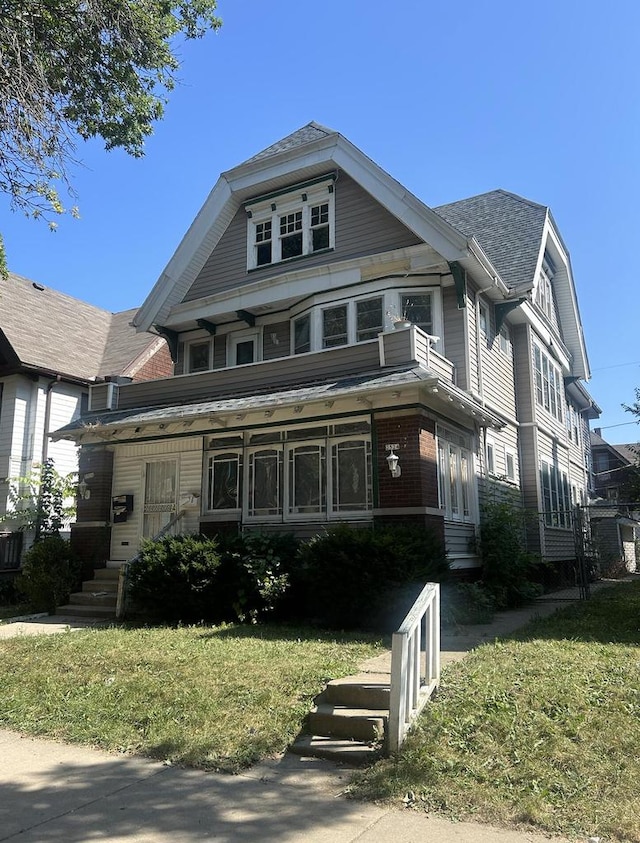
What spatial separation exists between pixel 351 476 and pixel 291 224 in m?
7.10

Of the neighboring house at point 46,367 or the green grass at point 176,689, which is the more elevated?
the neighboring house at point 46,367

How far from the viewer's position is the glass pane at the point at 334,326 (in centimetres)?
1507

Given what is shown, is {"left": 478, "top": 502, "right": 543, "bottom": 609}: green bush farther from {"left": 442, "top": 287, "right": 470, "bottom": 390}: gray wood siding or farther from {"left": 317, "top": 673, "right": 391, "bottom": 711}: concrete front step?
{"left": 317, "top": 673, "right": 391, "bottom": 711}: concrete front step

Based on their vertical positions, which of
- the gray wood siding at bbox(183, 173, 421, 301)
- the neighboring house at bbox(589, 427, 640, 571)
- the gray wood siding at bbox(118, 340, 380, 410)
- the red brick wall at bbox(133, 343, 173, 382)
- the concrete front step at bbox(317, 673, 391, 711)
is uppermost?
the gray wood siding at bbox(183, 173, 421, 301)

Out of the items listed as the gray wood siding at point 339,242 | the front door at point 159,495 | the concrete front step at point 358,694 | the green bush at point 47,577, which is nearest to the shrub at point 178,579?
the green bush at point 47,577

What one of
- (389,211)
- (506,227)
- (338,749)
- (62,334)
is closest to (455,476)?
(389,211)

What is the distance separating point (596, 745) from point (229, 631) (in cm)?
632

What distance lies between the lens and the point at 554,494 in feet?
63.8

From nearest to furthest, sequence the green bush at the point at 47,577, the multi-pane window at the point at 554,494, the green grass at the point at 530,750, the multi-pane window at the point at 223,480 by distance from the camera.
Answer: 1. the green grass at the point at 530,750
2. the green bush at the point at 47,577
3. the multi-pane window at the point at 223,480
4. the multi-pane window at the point at 554,494

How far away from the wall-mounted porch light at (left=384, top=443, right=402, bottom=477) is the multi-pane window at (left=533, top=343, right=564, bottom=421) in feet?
25.7

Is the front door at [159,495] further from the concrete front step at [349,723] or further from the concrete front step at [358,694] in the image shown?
the concrete front step at [349,723]

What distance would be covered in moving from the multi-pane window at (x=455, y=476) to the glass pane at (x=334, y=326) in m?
3.42

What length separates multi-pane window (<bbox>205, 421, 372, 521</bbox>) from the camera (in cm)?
1278

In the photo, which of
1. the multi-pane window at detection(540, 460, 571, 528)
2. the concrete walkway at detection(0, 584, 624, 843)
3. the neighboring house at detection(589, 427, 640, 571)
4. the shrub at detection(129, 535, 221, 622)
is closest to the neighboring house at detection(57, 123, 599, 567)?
the multi-pane window at detection(540, 460, 571, 528)
